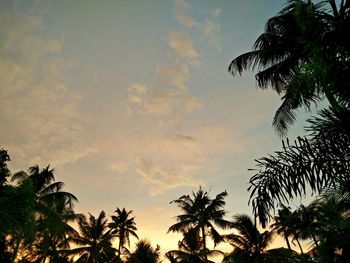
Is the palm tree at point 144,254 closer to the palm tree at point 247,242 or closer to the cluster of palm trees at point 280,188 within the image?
the cluster of palm trees at point 280,188

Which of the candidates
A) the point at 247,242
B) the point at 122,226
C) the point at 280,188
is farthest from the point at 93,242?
the point at 280,188

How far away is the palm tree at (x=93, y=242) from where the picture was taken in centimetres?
3212

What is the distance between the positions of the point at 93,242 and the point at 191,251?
11539 millimetres

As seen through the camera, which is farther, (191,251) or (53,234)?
(191,251)

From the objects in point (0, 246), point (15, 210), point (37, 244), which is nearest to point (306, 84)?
point (15, 210)

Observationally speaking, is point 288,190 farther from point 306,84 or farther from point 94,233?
point 94,233

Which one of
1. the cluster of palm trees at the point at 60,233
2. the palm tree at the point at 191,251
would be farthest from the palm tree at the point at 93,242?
the palm tree at the point at 191,251

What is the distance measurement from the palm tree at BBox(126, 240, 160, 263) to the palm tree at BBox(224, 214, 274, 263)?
9452mm

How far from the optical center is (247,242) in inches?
1081

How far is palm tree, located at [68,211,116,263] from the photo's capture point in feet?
105

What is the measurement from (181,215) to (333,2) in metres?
24.2

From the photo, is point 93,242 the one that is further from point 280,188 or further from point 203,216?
point 280,188

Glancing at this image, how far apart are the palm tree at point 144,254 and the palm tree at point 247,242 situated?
9.45 metres

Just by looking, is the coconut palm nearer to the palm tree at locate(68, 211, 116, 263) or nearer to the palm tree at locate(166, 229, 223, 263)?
the palm tree at locate(68, 211, 116, 263)
